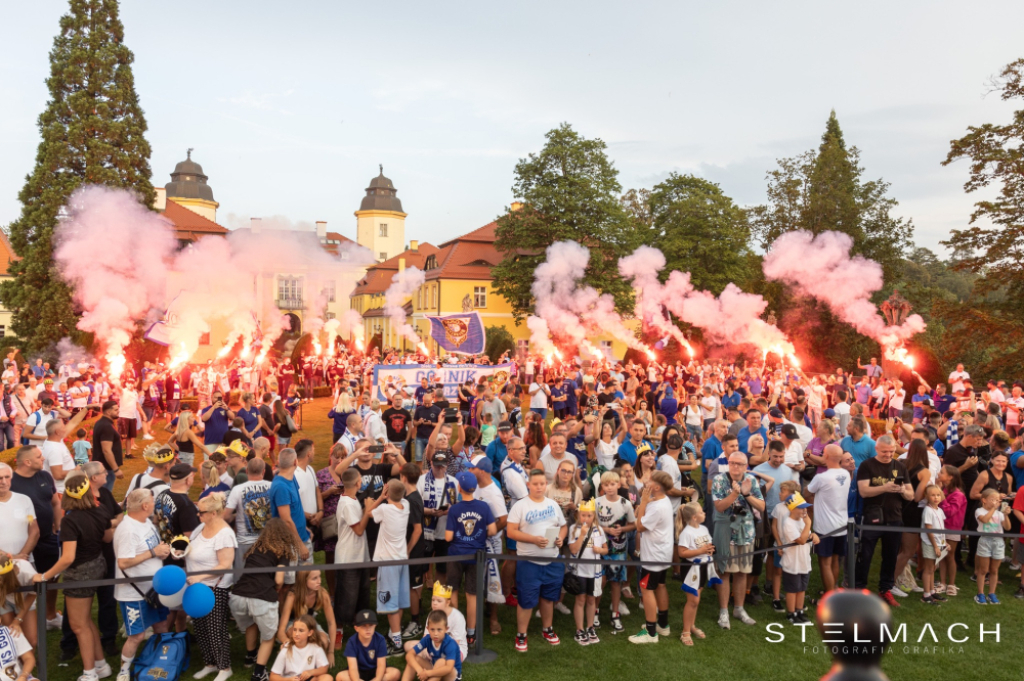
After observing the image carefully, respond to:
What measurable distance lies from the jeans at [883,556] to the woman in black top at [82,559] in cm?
740

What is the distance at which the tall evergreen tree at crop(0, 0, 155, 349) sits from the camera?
29.7 metres

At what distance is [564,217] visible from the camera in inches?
1473

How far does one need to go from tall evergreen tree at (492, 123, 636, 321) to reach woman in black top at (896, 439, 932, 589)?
28.6 meters

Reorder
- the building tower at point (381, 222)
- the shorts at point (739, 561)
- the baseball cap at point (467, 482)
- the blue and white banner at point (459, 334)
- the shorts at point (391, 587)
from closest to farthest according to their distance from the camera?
the shorts at point (391, 587) < the baseball cap at point (467, 482) < the shorts at point (739, 561) < the blue and white banner at point (459, 334) < the building tower at point (381, 222)

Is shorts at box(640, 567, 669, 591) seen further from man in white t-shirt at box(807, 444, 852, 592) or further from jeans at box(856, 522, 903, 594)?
jeans at box(856, 522, 903, 594)

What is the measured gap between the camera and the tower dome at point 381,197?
88.9m

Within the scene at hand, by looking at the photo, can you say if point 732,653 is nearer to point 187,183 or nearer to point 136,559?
point 136,559

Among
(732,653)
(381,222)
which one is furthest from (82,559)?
(381,222)

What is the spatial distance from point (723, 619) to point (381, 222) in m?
85.2

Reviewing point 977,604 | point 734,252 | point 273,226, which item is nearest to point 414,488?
point 977,604

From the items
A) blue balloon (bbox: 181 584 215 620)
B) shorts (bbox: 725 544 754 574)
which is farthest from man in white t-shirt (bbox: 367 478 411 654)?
shorts (bbox: 725 544 754 574)

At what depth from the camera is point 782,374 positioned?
69.4 feet

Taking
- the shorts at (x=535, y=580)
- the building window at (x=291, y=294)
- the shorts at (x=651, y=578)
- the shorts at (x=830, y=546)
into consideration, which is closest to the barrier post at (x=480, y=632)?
the shorts at (x=535, y=580)

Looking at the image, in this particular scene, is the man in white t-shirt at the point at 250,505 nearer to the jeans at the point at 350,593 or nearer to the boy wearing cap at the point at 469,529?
the jeans at the point at 350,593
